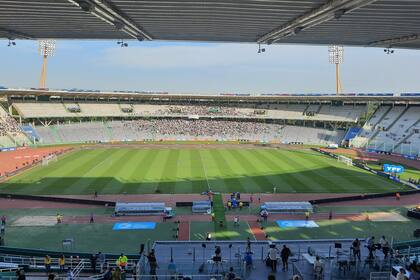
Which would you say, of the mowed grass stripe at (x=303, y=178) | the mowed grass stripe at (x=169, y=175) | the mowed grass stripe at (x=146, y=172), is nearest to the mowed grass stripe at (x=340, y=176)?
the mowed grass stripe at (x=303, y=178)

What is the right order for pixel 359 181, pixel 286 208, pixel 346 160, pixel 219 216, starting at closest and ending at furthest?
1. pixel 219 216
2. pixel 286 208
3. pixel 359 181
4. pixel 346 160

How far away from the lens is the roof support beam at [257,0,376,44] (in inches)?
491

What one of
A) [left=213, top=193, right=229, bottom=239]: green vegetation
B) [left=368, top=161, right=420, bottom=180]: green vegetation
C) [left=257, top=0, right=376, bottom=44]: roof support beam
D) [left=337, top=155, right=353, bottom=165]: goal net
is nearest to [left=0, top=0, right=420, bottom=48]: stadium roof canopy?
[left=257, top=0, right=376, bottom=44]: roof support beam

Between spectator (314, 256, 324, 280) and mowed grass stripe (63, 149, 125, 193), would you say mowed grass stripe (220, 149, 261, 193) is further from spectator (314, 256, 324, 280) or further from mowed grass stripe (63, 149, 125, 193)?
spectator (314, 256, 324, 280)

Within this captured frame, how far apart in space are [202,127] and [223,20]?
84760 millimetres

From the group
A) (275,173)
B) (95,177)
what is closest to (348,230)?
(275,173)

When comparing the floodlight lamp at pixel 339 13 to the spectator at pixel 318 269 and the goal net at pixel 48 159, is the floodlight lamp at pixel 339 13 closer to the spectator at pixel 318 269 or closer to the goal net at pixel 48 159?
the spectator at pixel 318 269

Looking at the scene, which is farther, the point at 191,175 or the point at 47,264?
the point at 191,175

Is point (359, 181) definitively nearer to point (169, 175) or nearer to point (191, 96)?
point (169, 175)

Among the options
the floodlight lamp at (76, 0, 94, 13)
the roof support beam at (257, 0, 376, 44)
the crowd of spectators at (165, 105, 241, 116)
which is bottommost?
the crowd of spectators at (165, 105, 241, 116)

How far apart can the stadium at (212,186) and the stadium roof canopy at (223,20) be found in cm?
8

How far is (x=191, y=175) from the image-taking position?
45.5 meters

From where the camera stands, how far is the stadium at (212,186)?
14.6 m

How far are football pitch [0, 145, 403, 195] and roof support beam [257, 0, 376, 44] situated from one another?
74.4 ft
